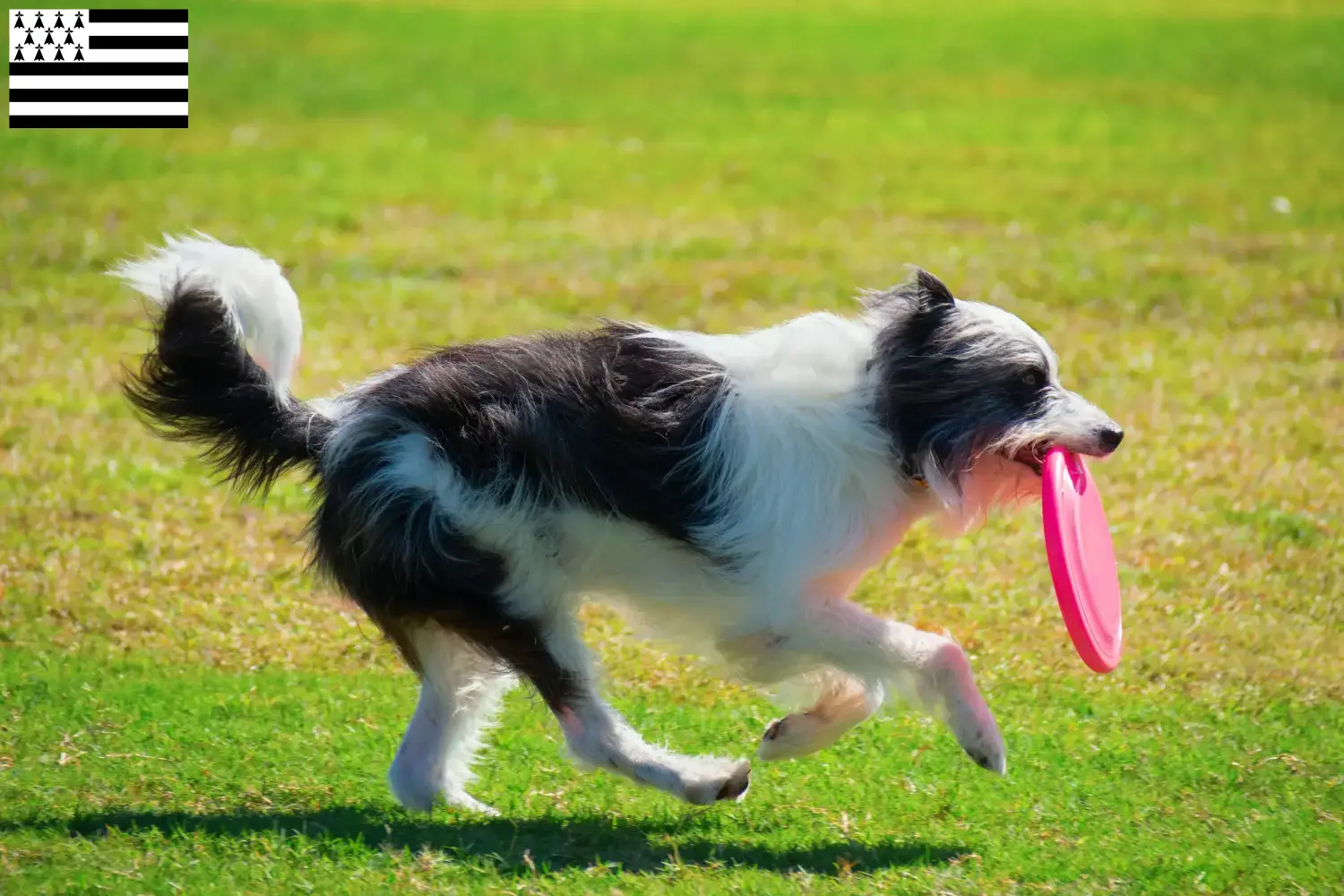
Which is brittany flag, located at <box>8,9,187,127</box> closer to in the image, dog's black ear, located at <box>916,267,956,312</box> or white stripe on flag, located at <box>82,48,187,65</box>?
white stripe on flag, located at <box>82,48,187,65</box>

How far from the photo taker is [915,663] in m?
5.38

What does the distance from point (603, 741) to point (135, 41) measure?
→ 10346 mm

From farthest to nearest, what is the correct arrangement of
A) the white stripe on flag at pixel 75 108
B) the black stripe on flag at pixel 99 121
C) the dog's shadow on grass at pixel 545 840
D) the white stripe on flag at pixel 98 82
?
the black stripe on flag at pixel 99 121 → the white stripe on flag at pixel 75 108 → the white stripe on flag at pixel 98 82 → the dog's shadow on grass at pixel 545 840

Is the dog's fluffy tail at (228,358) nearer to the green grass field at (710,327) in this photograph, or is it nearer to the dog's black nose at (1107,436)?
the green grass field at (710,327)

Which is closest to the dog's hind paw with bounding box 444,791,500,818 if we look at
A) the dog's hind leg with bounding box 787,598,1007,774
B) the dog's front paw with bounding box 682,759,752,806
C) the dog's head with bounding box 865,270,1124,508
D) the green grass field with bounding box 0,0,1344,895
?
the green grass field with bounding box 0,0,1344,895

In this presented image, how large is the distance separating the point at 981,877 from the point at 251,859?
87.3 inches

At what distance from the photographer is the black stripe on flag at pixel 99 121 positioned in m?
18.5

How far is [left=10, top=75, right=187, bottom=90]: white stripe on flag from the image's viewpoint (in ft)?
46.1

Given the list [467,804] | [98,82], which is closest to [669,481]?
[467,804]

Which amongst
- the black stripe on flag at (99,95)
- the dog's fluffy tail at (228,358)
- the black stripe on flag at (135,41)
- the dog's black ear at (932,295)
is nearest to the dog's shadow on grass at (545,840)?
the dog's fluffy tail at (228,358)

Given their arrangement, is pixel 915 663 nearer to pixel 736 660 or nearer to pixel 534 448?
pixel 736 660

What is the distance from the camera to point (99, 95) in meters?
14.7

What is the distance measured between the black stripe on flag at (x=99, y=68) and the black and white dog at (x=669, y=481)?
8.90 meters

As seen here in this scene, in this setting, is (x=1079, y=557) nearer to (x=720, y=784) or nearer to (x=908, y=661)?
(x=908, y=661)
